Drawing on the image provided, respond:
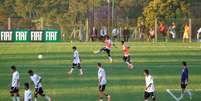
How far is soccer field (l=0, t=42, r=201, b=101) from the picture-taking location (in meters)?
31.2

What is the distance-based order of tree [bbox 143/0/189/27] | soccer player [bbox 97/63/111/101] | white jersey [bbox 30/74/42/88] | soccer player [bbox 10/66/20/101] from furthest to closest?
tree [bbox 143/0/189/27]
soccer player [bbox 97/63/111/101]
soccer player [bbox 10/66/20/101]
white jersey [bbox 30/74/42/88]

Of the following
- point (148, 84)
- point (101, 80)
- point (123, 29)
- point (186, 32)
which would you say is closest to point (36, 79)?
point (101, 80)

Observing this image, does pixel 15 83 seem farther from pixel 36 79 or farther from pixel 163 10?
pixel 163 10

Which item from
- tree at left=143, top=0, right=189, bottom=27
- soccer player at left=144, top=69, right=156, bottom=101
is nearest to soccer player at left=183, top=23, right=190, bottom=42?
tree at left=143, top=0, right=189, bottom=27

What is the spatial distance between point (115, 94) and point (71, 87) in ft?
10.8

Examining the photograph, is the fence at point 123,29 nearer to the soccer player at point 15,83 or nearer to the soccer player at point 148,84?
the soccer player at point 15,83

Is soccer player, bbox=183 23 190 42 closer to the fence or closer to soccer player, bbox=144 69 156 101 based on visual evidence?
the fence

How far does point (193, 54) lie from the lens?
57281 mm

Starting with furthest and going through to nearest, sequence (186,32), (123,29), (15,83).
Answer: (123,29) → (186,32) → (15,83)

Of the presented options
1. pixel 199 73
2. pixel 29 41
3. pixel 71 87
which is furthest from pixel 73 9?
pixel 71 87

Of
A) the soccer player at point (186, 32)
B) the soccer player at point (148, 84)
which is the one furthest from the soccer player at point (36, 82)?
the soccer player at point (186, 32)

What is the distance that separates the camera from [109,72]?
4106 centimetres

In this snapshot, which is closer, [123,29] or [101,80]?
[101,80]

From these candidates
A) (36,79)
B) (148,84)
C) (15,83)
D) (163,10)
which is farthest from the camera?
(163,10)
